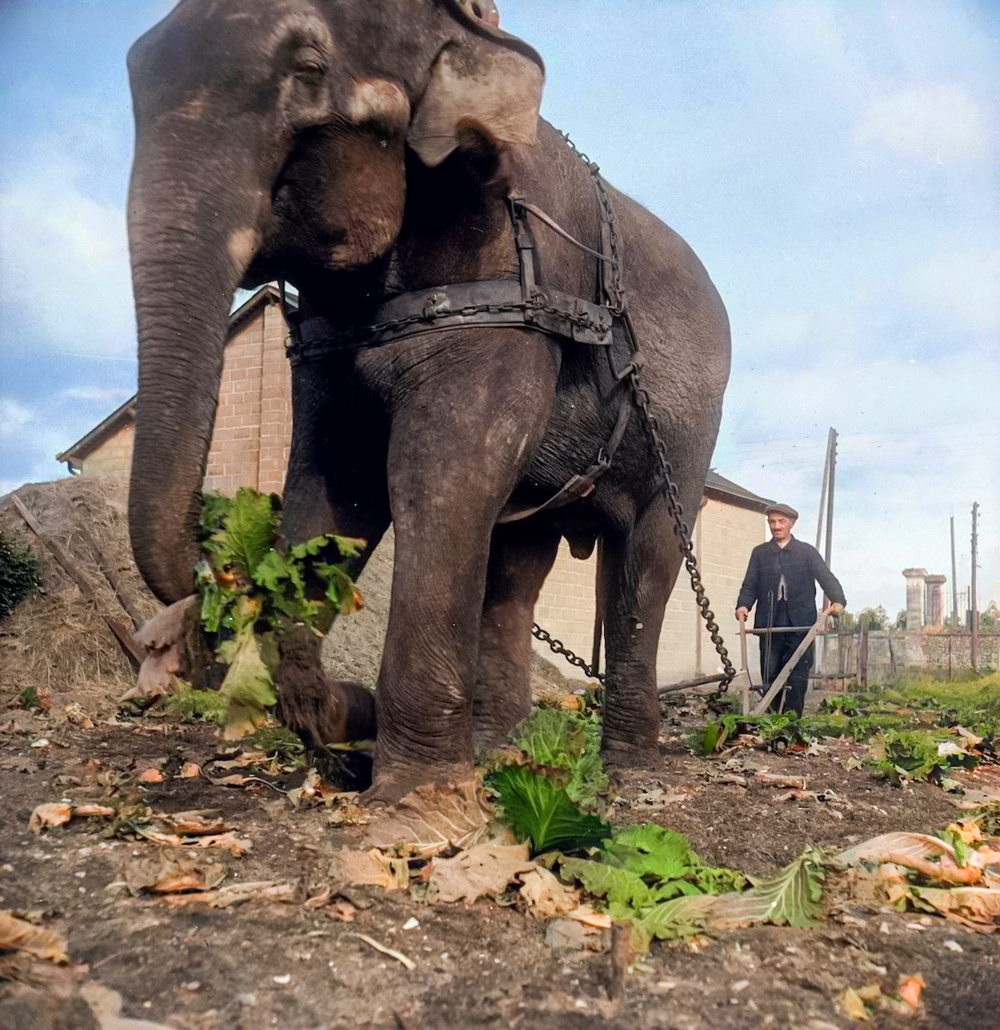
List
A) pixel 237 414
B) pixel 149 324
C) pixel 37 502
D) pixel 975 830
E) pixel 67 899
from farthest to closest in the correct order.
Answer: pixel 237 414 → pixel 37 502 → pixel 975 830 → pixel 149 324 → pixel 67 899

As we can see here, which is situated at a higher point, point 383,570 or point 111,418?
point 111,418

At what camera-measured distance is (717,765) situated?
576cm

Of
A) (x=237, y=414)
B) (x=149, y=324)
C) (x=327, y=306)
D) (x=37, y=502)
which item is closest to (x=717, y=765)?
(x=327, y=306)

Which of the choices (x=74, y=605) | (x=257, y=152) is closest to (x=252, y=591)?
(x=257, y=152)

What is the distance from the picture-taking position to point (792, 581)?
1068cm

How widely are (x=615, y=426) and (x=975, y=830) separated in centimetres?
230

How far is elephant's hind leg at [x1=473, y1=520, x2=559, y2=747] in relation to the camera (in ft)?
19.5

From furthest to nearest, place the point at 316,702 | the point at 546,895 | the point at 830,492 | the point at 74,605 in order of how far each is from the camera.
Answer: the point at 830,492, the point at 74,605, the point at 316,702, the point at 546,895

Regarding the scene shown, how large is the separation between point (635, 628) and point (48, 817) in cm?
328

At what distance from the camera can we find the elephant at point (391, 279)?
11.1 feet

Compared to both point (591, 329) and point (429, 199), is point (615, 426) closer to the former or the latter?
point (591, 329)

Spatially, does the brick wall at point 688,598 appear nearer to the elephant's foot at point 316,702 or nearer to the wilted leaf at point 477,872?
the elephant's foot at point 316,702

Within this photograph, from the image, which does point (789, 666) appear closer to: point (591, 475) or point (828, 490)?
point (591, 475)

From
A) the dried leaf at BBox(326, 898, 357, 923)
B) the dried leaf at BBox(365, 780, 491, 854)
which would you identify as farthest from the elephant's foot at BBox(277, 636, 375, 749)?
→ the dried leaf at BBox(326, 898, 357, 923)
